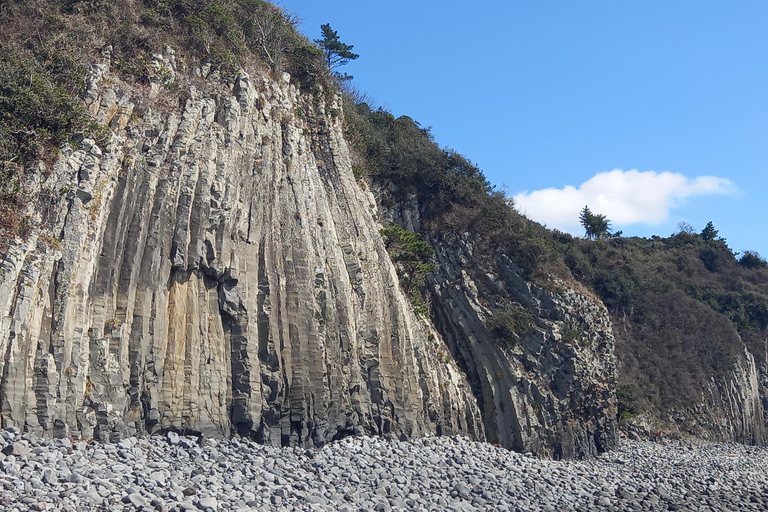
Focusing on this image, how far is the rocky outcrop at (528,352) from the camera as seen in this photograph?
23.6 m

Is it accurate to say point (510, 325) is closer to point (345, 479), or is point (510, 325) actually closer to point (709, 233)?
point (345, 479)

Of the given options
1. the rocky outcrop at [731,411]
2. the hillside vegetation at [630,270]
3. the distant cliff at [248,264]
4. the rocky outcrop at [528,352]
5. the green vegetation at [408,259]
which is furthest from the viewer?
the rocky outcrop at [731,411]

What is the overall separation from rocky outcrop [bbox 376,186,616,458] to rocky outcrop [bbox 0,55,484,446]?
59.6 inches

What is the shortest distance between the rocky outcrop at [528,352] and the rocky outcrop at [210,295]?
4.97 ft

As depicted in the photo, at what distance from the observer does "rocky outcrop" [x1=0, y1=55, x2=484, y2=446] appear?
13.6 metres

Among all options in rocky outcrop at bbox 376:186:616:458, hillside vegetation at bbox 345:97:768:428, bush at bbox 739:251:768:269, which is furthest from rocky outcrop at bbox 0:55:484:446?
bush at bbox 739:251:768:269

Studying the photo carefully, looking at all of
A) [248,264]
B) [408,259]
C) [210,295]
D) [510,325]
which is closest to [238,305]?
[210,295]

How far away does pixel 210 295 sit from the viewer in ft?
56.5

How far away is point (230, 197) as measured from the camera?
60.6 ft

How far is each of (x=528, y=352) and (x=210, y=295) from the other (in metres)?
12.7

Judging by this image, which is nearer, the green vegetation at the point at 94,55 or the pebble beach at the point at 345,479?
the pebble beach at the point at 345,479

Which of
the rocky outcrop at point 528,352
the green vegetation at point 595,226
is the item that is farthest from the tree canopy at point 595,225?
the rocky outcrop at point 528,352

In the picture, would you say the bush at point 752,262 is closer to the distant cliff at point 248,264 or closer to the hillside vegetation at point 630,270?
the hillside vegetation at point 630,270

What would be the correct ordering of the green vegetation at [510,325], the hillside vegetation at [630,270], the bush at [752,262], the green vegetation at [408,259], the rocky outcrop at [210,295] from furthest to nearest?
the bush at [752,262]
the hillside vegetation at [630,270]
the green vegetation at [408,259]
the green vegetation at [510,325]
the rocky outcrop at [210,295]
